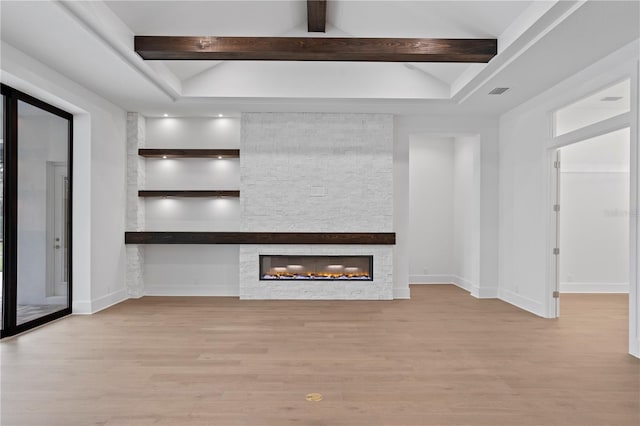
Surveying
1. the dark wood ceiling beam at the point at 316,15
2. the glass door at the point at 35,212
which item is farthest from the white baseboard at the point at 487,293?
the glass door at the point at 35,212

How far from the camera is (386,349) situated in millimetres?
3869

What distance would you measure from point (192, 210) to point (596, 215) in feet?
21.8

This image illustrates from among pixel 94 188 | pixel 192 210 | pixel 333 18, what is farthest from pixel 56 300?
pixel 333 18

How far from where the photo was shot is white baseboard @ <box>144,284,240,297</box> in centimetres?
664

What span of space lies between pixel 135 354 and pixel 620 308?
6089 mm

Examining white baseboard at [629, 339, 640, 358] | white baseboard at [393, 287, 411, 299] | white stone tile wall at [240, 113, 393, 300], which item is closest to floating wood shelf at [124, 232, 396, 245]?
white stone tile wall at [240, 113, 393, 300]

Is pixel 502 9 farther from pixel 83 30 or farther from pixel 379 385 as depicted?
pixel 83 30

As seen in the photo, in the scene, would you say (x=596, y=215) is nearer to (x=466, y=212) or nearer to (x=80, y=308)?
(x=466, y=212)

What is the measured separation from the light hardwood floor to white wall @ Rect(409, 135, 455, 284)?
2563 mm

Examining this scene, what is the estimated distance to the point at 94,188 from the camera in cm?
549

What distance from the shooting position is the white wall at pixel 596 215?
6832mm

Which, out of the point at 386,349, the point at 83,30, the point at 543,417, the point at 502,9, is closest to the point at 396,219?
the point at 386,349

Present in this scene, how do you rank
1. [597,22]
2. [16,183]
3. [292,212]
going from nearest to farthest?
[597,22]
[16,183]
[292,212]

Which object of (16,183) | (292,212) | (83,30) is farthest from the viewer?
(292,212)
